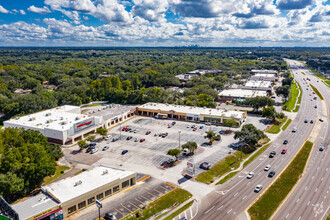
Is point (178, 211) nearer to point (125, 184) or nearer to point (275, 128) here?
point (125, 184)

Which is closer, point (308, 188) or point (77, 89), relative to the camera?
point (308, 188)

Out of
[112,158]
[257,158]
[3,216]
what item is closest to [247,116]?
[257,158]

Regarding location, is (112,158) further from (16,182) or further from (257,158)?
(257,158)

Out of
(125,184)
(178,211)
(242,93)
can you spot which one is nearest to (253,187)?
(178,211)

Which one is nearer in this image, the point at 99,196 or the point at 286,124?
the point at 99,196

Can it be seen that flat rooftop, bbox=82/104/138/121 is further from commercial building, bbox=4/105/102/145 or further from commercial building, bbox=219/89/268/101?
commercial building, bbox=219/89/268/101
